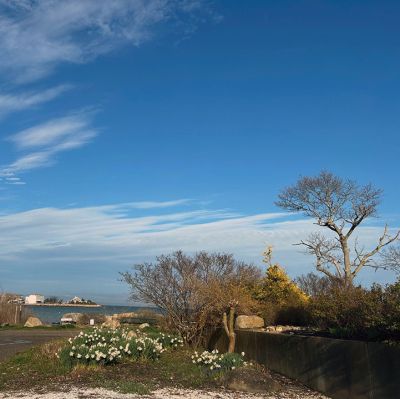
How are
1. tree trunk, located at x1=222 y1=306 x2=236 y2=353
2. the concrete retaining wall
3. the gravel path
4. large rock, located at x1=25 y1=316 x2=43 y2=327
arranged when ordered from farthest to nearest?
large rock, located at x1=25 y1=316 x2=43 y2=327, tree trunk, located at x1=222 y1=306 x2=236 y2=353, the gravel path, the concrete retaining wall

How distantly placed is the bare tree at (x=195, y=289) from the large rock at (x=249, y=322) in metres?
0.36

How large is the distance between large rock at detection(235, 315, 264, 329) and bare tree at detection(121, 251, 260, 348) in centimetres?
36

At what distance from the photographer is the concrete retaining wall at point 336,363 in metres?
8.04

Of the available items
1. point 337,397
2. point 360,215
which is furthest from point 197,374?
point 360,215

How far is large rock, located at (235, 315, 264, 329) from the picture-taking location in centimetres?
1502

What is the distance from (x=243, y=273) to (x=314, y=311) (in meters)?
5.69

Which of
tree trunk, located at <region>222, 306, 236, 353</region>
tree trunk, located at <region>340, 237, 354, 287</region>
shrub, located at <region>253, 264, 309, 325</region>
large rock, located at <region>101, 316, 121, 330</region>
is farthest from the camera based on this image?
tree trunk, located at <region>340, 237, 354, 287</region>

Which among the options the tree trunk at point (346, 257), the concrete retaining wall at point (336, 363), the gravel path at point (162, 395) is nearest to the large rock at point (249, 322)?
the concrete retaining wall at point (336, 363)

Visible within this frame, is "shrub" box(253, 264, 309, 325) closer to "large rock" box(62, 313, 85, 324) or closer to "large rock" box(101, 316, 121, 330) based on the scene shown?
"large rock" box(101, 316, 121, 330)

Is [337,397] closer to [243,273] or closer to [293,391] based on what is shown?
[293,391]

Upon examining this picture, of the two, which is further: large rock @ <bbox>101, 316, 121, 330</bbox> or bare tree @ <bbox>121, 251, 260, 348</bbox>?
large rock @ <bbox>101, 316, 121, 330</bbox>

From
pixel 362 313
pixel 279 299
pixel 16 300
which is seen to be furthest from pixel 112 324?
pixel 362 313

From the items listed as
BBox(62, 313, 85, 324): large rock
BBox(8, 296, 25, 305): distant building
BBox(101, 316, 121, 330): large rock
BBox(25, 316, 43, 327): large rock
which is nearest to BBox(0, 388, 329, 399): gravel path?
BBox(101, 316, 121, 330): large rock

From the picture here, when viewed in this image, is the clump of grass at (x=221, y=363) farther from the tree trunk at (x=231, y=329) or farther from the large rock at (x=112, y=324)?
the large rock at (x=112, y=324)
